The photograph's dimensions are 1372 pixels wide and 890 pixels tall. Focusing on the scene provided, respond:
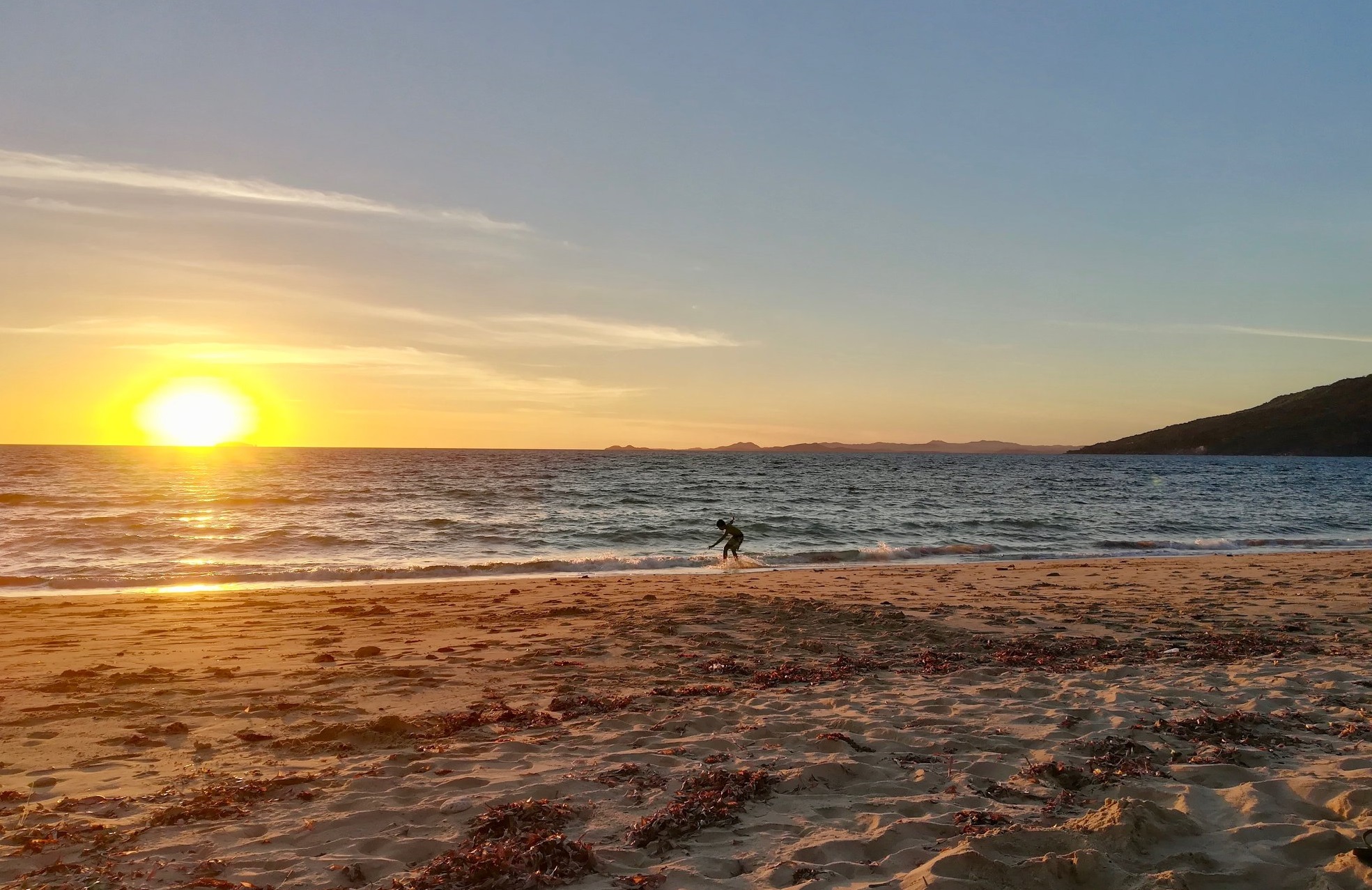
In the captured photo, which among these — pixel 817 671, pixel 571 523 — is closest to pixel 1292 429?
pixel 571 523

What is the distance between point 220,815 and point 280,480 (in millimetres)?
68471

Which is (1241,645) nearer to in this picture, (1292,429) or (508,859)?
(508,859)

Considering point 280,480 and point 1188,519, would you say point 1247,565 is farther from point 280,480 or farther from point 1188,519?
point 280,480

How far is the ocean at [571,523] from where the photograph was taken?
2158cm

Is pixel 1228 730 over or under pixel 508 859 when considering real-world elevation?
under

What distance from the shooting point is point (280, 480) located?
66.4m

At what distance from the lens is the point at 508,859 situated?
437cm

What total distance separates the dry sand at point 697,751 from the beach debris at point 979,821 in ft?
0.06

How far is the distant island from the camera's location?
149 metres

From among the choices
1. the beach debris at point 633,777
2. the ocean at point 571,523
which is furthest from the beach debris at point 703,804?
the ocean at point 571,523

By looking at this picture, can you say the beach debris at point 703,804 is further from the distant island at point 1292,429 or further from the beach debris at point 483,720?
the distant island at point 1292,429

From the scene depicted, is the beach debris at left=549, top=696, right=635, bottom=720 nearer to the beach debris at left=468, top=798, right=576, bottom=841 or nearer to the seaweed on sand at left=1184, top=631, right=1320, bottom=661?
the beach debris at left=468, top=798, right=576, bottom=841

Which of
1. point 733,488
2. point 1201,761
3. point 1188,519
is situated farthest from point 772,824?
point 733,488

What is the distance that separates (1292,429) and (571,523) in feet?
574
